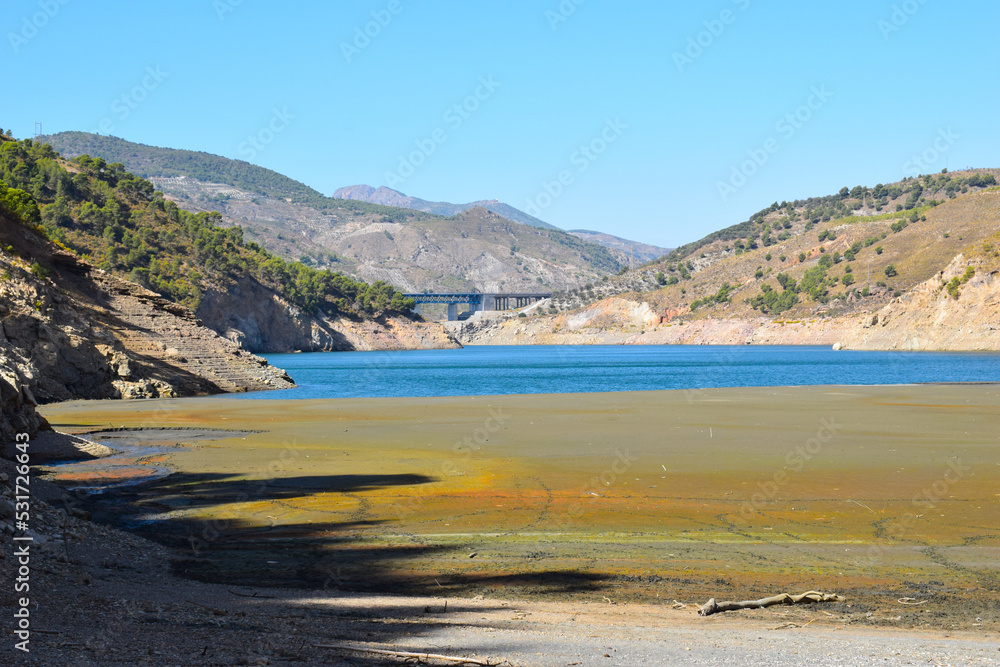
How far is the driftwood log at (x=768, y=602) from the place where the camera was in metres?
9.59

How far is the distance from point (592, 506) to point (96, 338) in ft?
129

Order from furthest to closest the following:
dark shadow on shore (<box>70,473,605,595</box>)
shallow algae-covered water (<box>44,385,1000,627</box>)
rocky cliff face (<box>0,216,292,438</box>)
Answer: rocky cliff face (<box>0,216,292,438</box>)
shallow algae-covered water (<box>44,385,1000,627</box>)
dark shadow on shore (<box>70,473,605,595</box>)

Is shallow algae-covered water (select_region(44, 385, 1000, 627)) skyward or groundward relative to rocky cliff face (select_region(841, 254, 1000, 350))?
groundward

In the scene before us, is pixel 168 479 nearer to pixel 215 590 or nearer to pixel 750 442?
pixel 215 590

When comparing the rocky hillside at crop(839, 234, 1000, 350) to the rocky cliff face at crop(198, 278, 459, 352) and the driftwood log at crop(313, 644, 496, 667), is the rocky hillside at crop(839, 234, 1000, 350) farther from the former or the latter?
the driftwood log at crop(313, 644, 496, 667)

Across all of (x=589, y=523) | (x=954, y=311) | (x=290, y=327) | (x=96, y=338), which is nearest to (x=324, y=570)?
(x=589, y=523)

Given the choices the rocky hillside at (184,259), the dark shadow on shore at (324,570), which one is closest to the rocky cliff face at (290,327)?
the rocky hillside at (184,259)

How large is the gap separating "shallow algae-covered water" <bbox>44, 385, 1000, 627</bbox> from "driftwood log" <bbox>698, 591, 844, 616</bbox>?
1.34 ft

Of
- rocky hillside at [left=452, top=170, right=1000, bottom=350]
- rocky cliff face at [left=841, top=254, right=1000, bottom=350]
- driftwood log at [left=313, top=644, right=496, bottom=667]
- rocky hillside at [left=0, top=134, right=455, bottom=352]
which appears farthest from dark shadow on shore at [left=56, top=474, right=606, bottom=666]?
rocky hillside at [left=452, top=170, right=1000, bottom=350]

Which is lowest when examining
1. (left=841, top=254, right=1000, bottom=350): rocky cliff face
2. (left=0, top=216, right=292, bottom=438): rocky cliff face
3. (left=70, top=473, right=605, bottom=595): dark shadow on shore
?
(left=70, top=473, right=605, bottom=595): dark shadow on shore

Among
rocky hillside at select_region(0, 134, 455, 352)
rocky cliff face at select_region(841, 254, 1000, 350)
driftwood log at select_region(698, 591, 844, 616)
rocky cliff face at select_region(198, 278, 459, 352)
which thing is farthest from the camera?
rocky cliff face at select_region(198, 278, 459, 352)

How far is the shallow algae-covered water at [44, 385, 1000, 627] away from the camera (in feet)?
37.3

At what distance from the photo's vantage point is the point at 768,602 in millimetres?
9961

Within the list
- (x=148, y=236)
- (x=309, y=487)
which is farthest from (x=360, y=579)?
(x=148, y=236)
